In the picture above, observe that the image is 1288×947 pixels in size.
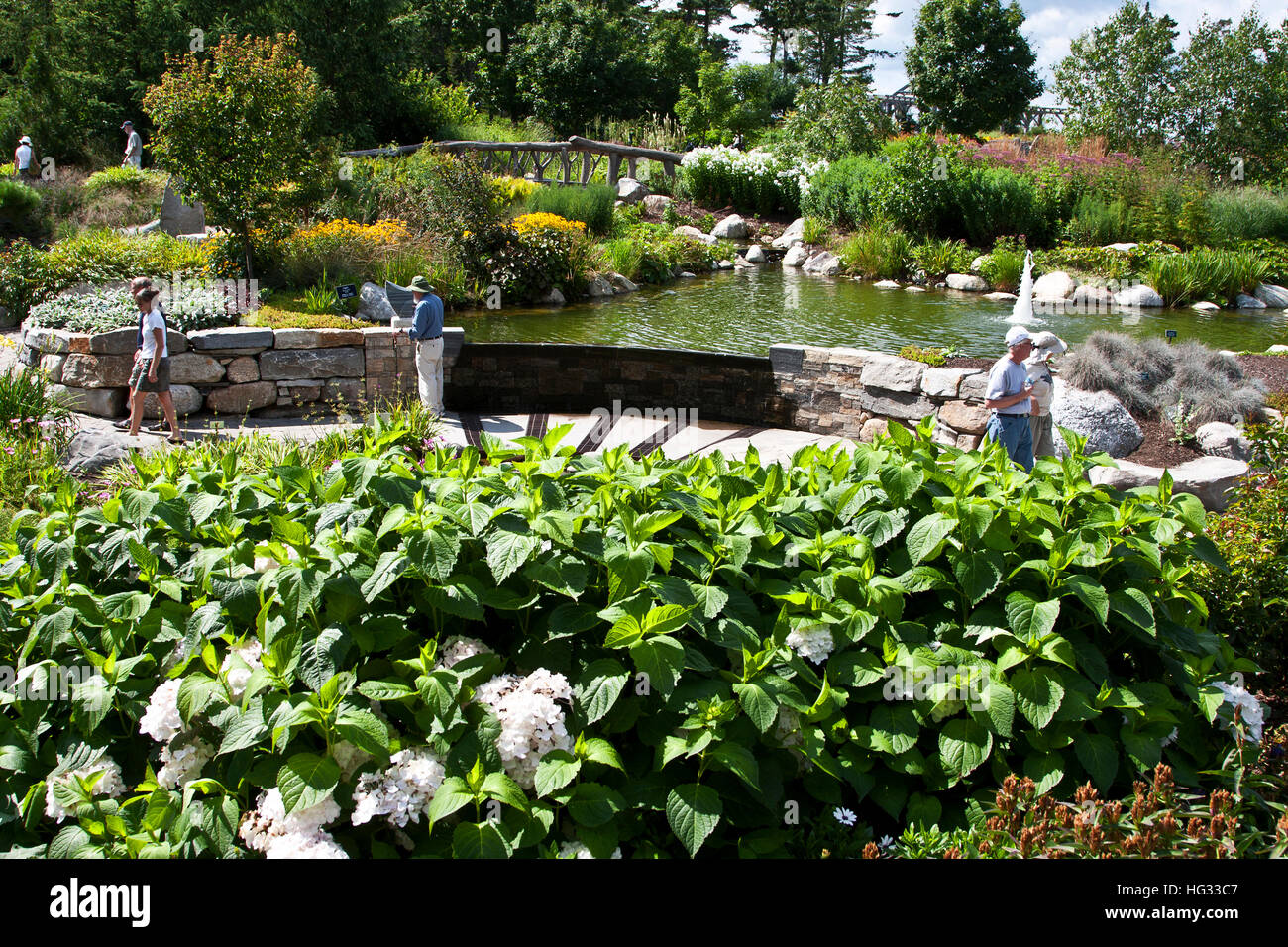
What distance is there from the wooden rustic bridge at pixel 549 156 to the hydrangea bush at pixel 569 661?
67.8ft

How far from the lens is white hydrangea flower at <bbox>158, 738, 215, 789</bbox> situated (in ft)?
6.81

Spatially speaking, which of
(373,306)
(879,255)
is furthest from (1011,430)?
(879,255)

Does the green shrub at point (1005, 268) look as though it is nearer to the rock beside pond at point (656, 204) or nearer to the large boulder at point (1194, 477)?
the rock beside pond at point (656, 204)

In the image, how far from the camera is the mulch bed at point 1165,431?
23.9 ft

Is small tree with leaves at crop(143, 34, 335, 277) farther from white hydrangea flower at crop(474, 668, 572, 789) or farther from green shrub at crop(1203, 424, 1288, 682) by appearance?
green shrub at crop(1203, 424, 1288, 682)

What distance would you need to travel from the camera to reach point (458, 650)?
85.0 inches

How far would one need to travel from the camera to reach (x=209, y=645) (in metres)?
2.10

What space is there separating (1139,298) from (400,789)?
1657 centimetres

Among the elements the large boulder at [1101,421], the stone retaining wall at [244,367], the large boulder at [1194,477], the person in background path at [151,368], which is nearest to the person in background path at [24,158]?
the stone retaining wall at [244,367]

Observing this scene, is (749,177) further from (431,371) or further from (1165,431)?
(1165,431)
